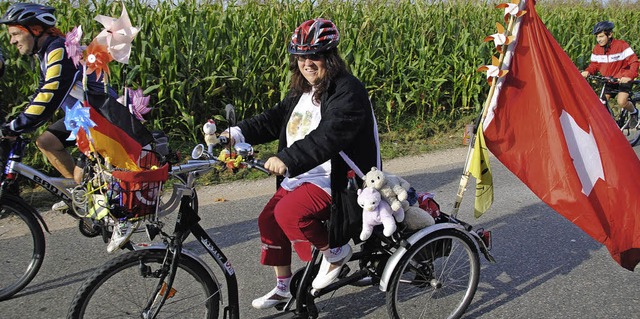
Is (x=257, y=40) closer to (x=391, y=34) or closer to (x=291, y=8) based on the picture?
(x=291, y=8)

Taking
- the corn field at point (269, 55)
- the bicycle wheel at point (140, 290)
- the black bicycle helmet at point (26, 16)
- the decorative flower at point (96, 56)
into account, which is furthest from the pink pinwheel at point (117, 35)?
the corn field at point (269, 55)

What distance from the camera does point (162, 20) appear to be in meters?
7.42

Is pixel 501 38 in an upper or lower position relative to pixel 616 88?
upper

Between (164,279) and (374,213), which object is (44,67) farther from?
(374,213)

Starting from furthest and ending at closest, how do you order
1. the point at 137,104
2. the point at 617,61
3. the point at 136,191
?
the point at 617,61 < the point at 137,104 < the point at 136,191

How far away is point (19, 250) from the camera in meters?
4.39

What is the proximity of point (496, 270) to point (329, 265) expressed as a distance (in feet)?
5.81

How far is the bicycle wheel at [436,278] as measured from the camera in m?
3.36

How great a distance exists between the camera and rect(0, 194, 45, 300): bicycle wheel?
394cm

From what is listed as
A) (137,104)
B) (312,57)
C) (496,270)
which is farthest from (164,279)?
(496,270)

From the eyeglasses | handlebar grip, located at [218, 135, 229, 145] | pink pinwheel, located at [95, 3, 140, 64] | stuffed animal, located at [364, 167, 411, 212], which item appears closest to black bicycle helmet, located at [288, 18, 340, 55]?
the eyeglasses

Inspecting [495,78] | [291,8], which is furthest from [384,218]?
[291,8]

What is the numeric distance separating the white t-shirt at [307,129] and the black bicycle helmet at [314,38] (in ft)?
1.09

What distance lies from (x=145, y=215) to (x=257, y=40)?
5.51 metres
